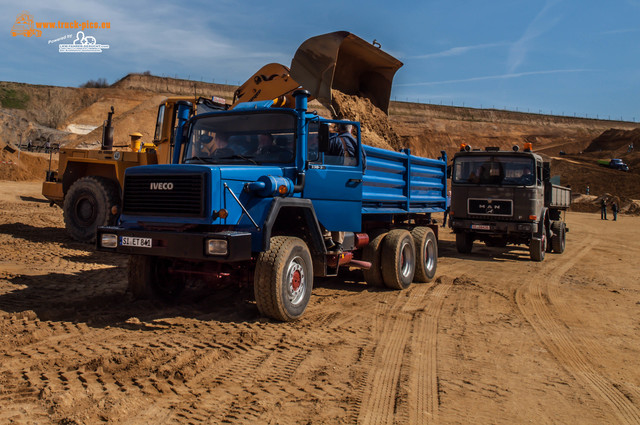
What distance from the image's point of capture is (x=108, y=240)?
17.9ft

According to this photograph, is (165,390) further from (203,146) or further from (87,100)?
(87,100)

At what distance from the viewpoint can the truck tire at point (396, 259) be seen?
25.3ft

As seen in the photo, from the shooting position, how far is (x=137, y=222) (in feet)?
18.4

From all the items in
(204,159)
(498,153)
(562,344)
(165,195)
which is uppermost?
(498,153)

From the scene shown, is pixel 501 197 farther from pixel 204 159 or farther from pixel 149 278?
pixel 149 278

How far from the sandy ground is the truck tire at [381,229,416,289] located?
0.90 ft

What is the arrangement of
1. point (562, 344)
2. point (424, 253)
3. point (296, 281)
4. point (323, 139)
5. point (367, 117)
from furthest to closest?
point (367, 117) < point (424, 253) < point (323, 139) < point (296, 281) < point (562, 344)

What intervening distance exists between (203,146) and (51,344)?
2828 mm

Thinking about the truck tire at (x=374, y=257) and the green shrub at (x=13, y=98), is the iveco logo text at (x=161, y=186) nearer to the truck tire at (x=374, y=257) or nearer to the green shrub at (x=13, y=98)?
the truck tire at (x=374, y=257)

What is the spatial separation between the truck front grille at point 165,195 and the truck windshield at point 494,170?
367 inches

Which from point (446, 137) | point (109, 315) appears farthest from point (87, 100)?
point (109, 315)

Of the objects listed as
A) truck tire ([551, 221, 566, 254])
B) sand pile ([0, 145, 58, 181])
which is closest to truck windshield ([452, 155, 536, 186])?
truck tire ([551, 221, 566, 254])

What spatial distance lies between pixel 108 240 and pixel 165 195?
0.81 meters

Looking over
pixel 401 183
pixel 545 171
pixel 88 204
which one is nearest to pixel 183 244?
pixel 401 183
